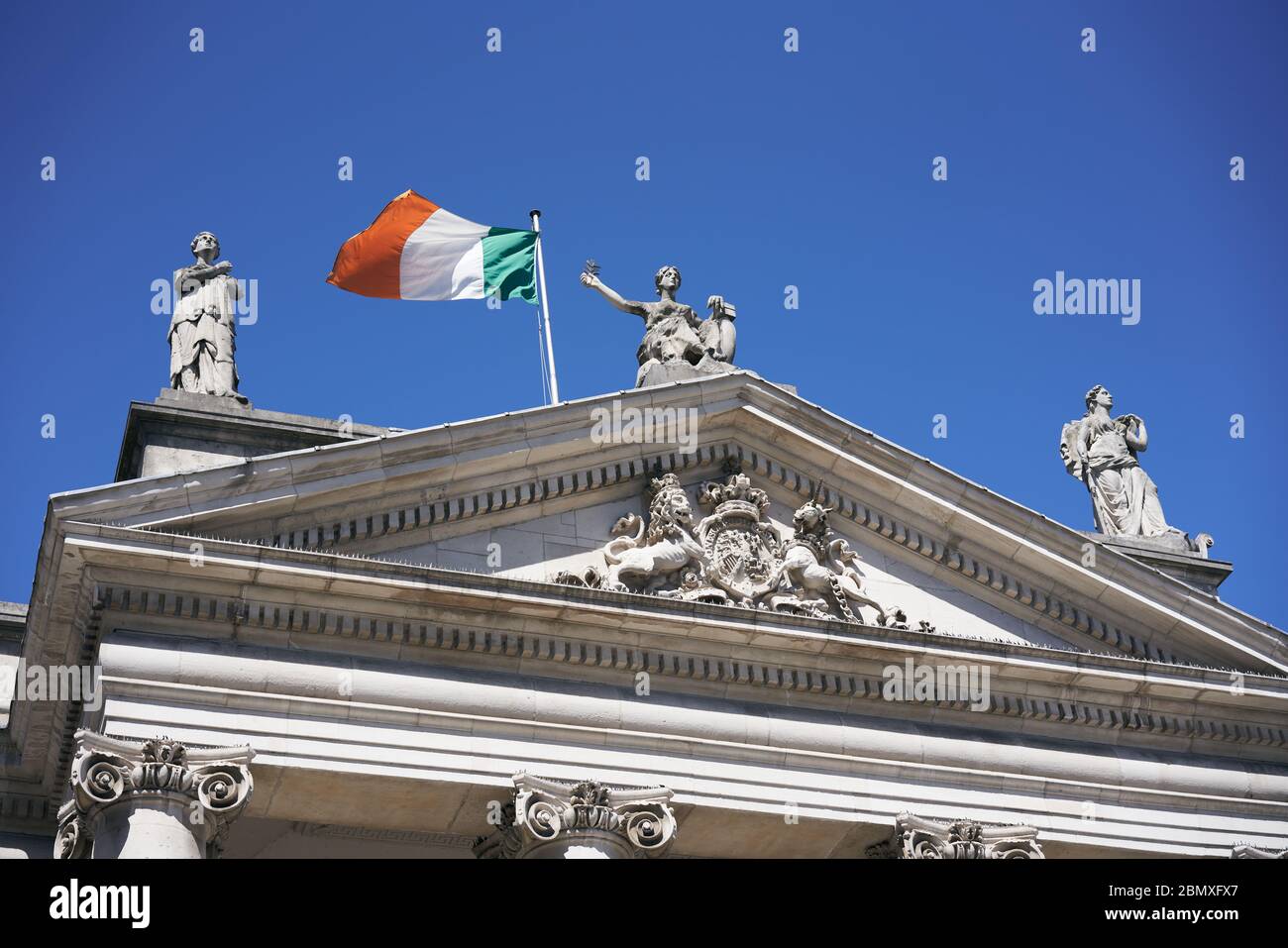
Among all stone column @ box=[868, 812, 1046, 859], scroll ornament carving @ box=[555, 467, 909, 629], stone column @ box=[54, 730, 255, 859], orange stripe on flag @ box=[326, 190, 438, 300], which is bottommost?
stone column @ box=[868, 812, 1046, 859]

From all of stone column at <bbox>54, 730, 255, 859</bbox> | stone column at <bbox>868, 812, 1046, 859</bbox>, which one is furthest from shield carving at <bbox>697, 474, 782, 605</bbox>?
stone column at <bbox>54, 730, 255, 859</bbox>

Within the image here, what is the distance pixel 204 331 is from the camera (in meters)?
25.4

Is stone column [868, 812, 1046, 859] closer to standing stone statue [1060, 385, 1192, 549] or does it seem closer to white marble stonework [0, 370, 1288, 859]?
white marble stonework [0, 370, 1288, 859]

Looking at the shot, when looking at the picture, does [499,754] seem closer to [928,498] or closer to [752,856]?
[752,856]

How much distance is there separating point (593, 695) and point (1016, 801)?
213 inches

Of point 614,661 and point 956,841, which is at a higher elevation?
point 614,661

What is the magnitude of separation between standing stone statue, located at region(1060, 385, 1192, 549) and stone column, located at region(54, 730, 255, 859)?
→ 13.6 metres

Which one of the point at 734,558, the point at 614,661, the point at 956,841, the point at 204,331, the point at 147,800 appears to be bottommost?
the point at 956,841

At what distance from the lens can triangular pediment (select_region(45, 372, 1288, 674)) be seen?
22.8 m

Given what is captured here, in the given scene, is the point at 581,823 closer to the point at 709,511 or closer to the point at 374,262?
the point at 709,511

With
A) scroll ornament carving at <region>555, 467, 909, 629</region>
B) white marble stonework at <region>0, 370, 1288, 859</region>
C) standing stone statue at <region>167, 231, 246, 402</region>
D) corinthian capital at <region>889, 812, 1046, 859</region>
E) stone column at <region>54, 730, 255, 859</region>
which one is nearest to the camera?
stone column at <region>54, 730, 255, 859</region>

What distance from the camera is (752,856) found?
2358cm

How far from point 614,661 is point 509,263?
8.06 meters

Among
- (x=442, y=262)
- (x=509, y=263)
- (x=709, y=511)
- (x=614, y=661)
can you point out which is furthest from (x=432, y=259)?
(x=614, y=661)
